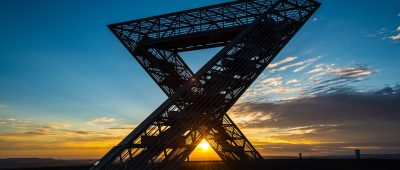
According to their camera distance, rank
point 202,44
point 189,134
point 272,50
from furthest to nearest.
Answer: point 202,44
point 272,50
point 189,134

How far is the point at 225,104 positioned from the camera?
819 inches

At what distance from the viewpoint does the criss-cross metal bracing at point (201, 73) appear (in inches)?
666

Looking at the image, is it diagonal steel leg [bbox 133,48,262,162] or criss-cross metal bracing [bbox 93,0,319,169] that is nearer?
criss-cross metal bracing [bbox 93,0,319,169]

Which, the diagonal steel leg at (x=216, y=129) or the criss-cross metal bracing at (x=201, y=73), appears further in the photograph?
the diagonal steel leg at (x=216, y=129)

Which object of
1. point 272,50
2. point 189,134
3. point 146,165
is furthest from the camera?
point 272,50

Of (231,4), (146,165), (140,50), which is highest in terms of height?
(231,4)

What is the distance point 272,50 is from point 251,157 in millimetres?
8923

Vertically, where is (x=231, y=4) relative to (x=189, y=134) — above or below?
above

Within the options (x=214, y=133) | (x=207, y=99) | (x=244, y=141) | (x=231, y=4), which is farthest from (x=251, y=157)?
(x=231, y=4)

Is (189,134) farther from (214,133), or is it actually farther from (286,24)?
(286,24)

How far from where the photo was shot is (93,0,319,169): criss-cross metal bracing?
666 inches

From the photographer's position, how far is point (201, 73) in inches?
749

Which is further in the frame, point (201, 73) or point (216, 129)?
point (216, 129)

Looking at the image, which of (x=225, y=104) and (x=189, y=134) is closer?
(x=189, y=134)
